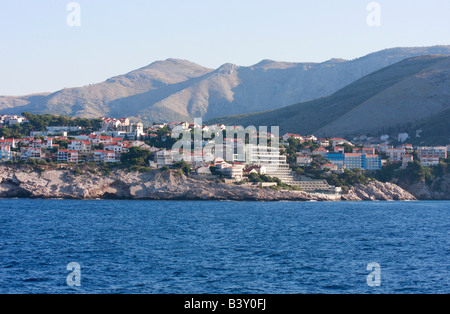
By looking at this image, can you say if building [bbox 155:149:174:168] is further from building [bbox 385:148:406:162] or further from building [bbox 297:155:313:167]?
building [bbox 385:148:406:162]

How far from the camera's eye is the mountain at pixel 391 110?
15350 cm

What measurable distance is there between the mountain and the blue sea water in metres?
96.4

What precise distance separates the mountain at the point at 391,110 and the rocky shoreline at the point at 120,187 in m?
71.7

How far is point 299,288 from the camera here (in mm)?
24531

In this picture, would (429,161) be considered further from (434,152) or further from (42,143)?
(42,143)

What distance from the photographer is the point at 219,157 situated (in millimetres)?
94750

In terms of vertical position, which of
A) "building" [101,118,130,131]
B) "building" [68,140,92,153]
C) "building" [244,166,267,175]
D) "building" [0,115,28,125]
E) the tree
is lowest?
"building" [244,166,267,175]

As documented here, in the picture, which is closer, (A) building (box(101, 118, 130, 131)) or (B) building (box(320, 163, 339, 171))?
(B) building (box(320, 163, 339, 171))

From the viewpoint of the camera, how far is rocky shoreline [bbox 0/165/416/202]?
258 feet

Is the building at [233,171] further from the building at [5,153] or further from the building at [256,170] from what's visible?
the building at [5,153]

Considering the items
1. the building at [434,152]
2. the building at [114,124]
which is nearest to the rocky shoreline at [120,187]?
the building at [114,124]

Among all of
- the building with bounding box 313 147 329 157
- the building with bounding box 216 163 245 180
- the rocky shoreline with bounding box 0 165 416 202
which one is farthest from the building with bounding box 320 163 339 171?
A: the building with bounding box 216 163 245 180

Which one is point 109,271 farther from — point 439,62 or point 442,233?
point 439,62
